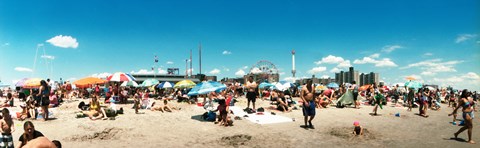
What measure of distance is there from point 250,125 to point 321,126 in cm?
258

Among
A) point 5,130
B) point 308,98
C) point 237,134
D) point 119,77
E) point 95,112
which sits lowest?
point 237,134

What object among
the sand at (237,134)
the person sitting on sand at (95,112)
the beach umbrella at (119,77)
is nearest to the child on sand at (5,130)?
the sand at (237,134)

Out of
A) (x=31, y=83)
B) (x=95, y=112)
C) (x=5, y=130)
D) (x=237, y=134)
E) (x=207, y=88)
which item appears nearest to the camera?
(x=5, y=130)

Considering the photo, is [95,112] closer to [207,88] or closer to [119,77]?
[207,88]

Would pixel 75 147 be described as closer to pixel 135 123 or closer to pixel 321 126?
pixel 135 123

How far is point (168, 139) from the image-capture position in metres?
7.57

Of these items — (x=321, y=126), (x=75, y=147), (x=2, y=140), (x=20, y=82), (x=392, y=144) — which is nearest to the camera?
(x=2, y=140)

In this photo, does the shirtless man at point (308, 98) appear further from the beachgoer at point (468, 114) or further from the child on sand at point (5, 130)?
the child on sand at point (5, 130)

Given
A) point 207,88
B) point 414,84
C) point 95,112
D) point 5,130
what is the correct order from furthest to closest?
point 414,84 < point 207,88 < point 95,112 < point 5,130

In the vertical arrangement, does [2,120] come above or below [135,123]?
above

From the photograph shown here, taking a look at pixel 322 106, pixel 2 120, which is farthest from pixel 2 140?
pixel 322 106

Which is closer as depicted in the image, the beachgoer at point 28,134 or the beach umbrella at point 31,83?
the beachgoer at point 28,134

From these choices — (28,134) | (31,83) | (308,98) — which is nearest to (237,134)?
(308,98)

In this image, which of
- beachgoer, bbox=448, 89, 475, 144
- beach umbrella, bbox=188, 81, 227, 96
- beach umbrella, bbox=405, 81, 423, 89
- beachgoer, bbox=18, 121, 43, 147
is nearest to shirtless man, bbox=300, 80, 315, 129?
beach umbrella, bbox=188, 81, 227, 96
